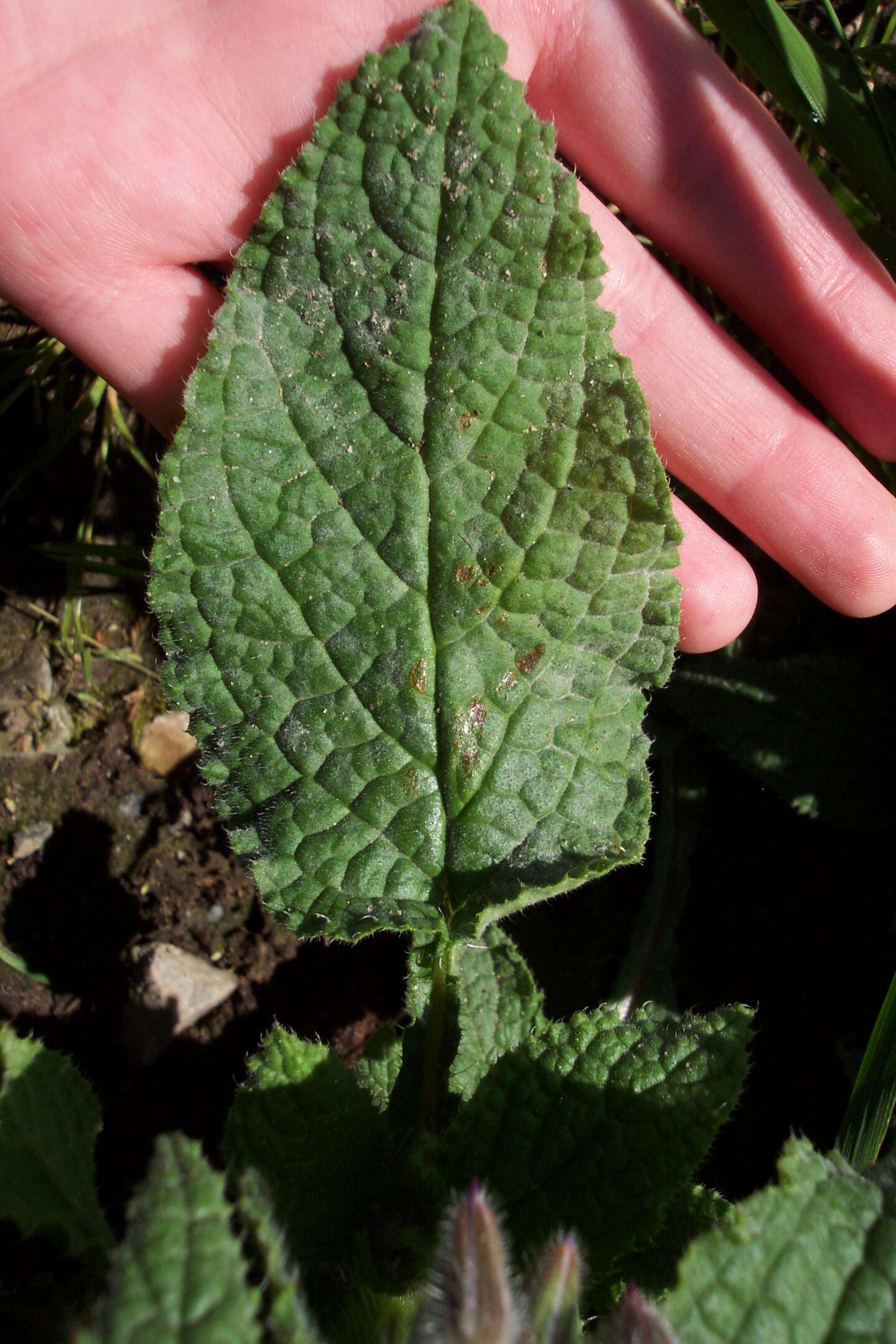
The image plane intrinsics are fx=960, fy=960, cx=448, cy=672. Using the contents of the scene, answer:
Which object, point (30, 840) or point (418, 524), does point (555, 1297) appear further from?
point (30, 840)

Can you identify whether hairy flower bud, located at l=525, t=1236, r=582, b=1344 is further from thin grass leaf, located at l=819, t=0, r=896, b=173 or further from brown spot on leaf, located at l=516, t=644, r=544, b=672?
thin grass leaf, located at l=819, t=0, r=896, b=173

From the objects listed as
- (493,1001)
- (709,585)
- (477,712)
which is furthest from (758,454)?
(493,1001)

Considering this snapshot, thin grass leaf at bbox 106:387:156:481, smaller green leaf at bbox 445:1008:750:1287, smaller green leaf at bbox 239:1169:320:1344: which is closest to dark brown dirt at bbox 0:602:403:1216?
thin grass leaf at bbox 106:387:156:481

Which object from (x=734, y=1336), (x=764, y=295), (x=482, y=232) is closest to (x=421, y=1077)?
(x=734, y=1336)

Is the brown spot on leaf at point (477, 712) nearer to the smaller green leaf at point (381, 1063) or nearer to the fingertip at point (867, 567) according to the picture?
the smaller green leaf at point (381, 1063)

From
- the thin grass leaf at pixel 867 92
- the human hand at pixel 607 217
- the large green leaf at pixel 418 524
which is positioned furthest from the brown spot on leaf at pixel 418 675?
the thin grass leaf at pixel 867 92

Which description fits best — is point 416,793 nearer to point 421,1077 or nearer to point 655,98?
point 421,1077
